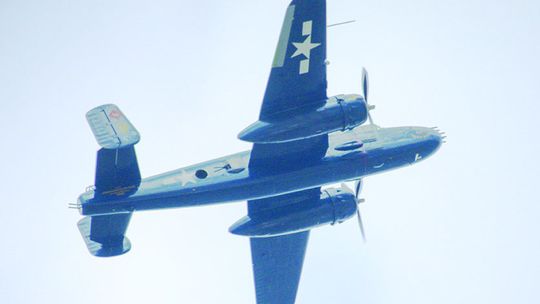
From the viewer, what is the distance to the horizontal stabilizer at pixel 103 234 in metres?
37.0

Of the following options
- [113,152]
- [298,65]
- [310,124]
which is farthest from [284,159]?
[113,152]

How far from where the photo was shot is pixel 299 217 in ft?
131

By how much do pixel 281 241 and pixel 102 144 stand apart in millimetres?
13133

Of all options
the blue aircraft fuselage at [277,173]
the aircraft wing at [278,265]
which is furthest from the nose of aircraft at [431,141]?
the aircraft wing at [278,265]

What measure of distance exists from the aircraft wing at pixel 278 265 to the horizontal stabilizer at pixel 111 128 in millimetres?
11429

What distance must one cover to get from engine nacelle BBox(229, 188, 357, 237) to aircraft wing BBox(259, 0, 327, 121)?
6116 millimetres

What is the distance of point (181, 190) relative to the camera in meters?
36.4

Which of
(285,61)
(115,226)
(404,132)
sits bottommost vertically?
(115,226)

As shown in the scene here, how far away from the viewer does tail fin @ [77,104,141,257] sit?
35.1m

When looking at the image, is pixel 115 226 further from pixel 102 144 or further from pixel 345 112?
pixel 345 112

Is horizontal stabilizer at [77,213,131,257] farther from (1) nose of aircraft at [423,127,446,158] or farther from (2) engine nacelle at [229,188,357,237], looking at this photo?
(1) nose of aircraft at [423,127,446,158]

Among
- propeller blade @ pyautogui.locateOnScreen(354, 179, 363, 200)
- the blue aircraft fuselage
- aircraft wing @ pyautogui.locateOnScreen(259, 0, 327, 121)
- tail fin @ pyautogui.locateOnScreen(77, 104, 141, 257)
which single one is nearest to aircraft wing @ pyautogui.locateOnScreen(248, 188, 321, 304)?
propeller blade @ pyautogui.locateOnScreen(354, 179, 363, 200)

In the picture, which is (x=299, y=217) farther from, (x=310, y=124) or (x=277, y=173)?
(x=310, y=124)

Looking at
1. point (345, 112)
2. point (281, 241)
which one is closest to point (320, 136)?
point (345, 112)
